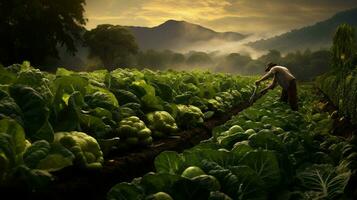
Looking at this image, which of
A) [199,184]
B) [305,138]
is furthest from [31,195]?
[305,138]

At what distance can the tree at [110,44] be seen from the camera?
68.8 m

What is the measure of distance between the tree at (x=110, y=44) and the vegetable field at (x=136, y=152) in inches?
2365

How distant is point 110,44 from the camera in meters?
70.3

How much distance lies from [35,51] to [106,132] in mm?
32901

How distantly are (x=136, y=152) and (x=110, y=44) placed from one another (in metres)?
64.7

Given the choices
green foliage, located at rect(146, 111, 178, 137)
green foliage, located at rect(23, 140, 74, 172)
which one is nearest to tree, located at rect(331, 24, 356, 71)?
green foliage, located at rect(146, 111, 178, 137)

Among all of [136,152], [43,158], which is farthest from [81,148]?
[136,152]

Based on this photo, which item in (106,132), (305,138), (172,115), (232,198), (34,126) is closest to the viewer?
(232,198)

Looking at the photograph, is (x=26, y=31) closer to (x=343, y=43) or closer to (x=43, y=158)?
(x=343, y=43)

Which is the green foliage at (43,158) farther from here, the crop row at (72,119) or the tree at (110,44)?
the tree at (110,44)

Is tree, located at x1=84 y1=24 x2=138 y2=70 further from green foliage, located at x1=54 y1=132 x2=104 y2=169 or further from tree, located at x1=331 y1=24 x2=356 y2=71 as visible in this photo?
green foliage, located at x1=54 y1=132 x2=104 y2=169

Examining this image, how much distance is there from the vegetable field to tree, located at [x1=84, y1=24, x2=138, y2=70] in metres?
60.1

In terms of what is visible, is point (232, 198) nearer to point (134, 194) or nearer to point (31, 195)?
point (134, 194)

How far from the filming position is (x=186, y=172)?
338 cm
